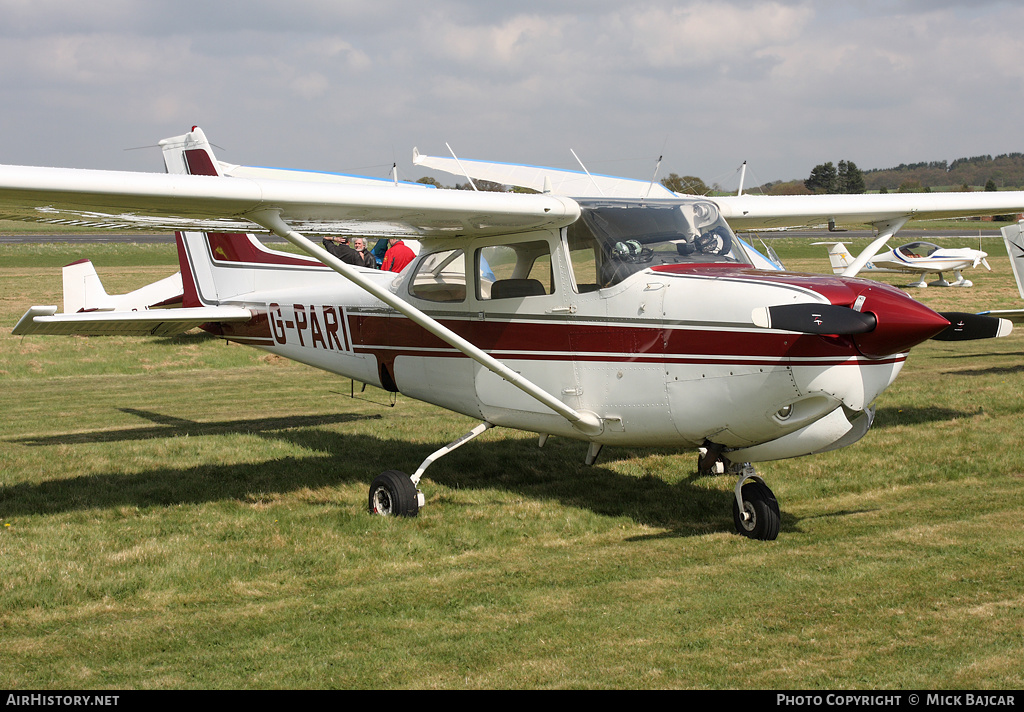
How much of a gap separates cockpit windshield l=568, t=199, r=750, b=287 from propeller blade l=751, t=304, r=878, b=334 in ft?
3.84

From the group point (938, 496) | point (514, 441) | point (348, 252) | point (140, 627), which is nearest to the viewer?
point (140, 627)

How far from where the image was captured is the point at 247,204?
5.84m

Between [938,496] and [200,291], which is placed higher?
[200,291]

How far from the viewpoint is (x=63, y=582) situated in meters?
5.60

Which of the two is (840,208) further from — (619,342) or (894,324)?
(894,324)

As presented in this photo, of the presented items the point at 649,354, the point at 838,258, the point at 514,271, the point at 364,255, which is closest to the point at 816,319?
the point at 649,354

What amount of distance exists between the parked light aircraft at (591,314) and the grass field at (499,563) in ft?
2.21

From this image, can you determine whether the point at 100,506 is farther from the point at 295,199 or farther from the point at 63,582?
the point at 295,199

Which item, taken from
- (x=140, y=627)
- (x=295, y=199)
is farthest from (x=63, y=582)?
(x=295, y=199)

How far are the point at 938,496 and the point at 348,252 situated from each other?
11224 millimetres

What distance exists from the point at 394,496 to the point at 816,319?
3.63 metres

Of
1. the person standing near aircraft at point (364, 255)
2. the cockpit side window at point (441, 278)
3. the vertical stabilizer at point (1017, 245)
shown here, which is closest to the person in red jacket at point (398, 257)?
the person standing near aircraft at point (364, 255)

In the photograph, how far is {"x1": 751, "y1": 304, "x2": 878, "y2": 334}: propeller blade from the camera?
16.9ft

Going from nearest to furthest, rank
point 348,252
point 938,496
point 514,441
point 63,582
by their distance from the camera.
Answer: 1. point 63,582
2. point 938,496
3. point 514,441
4. point 348,252
